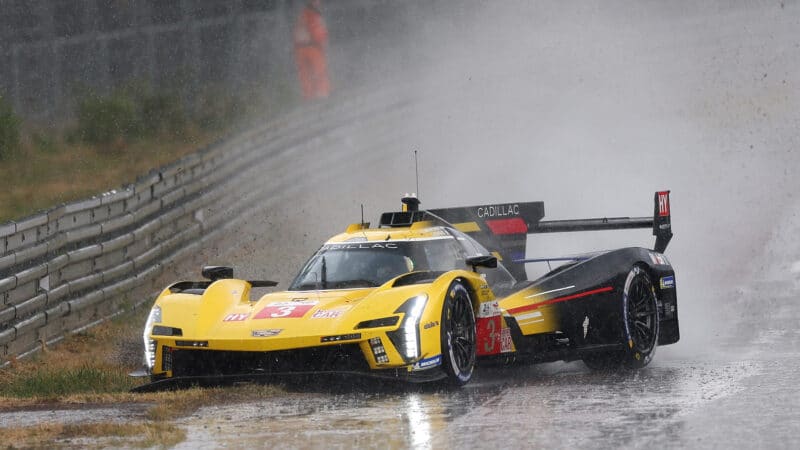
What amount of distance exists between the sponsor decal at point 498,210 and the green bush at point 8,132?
528 inches

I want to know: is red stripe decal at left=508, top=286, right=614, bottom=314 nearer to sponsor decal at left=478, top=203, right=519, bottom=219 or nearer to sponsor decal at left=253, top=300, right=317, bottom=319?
sponsor decal at left=253, top=300, right=317, bottom=319

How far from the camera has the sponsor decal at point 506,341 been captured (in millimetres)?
10586

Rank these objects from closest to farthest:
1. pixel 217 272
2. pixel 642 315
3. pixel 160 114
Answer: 1. pixel 217 272
2. pixel 642 315
3. pixel 160 114

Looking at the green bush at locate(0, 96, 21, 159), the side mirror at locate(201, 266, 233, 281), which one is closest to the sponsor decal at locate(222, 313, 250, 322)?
the side mirror at locate(201, 266, 233, 281)

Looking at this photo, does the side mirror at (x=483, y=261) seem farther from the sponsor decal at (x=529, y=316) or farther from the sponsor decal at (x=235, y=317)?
the sponsor decal at (x=235, y=317)

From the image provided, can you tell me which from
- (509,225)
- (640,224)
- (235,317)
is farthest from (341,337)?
(640,224)

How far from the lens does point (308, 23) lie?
31.0 meters

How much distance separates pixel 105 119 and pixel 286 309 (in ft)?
57.8

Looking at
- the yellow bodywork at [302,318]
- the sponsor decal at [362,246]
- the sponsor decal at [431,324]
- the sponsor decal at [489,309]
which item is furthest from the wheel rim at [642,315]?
the sponsor decal at [431,324]

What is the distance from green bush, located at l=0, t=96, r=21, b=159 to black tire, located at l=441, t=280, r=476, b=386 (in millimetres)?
15599

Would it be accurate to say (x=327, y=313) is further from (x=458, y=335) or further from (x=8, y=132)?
(x=8, y=132)

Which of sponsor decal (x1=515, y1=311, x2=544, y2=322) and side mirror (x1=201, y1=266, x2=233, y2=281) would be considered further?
side mirror (x1=201, y1=266, x2=233, y2=281)

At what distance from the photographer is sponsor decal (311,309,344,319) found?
9.58 meters

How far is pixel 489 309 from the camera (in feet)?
34.5
